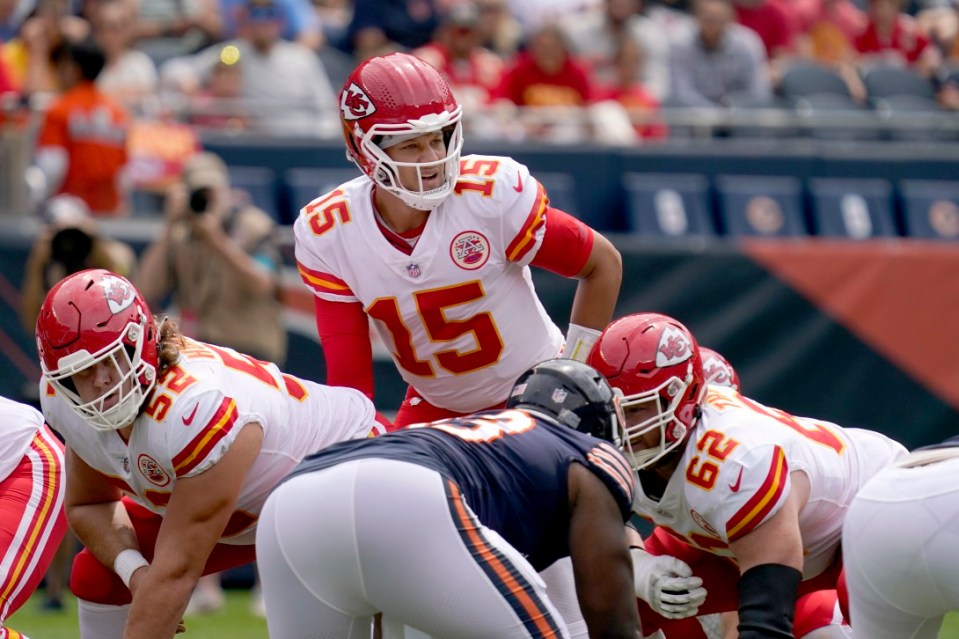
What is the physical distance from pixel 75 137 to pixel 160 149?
0.53 m

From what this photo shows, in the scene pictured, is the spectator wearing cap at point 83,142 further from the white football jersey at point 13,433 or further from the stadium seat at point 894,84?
the stadium seat at point 894,84

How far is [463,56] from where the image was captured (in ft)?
35.8

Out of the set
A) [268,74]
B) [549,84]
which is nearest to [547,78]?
[549,84]

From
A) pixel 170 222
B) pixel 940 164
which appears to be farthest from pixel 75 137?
pixel 940 164

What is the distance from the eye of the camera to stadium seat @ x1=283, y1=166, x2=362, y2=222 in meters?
9.12

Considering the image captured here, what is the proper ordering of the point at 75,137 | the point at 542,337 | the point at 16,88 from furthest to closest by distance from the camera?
1. the point at 16,88
2. the point at 75,137
3. the point at 542,337

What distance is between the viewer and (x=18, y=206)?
8.74 meters

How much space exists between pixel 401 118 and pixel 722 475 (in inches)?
54.8

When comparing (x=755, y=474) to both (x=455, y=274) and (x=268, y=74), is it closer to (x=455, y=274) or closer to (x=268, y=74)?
(x=455, y=274)

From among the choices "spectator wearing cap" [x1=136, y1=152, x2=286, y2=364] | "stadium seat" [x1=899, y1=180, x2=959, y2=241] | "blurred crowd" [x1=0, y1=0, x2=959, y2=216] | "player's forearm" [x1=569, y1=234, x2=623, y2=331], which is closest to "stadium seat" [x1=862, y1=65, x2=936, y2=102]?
"blurred crowd" [x1=0, y1=0, x2=959, y2=216]

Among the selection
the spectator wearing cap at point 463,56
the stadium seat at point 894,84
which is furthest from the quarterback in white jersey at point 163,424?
the stadium seat at point 894,84

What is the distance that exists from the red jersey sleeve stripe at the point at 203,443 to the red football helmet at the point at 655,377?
3.38ft

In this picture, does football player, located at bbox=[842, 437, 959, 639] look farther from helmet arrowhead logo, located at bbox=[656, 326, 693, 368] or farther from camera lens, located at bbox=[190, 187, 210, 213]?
camera lens, located at bbox=[190, 187, 210, 213]

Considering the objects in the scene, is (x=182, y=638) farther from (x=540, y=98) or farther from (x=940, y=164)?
(x=940, y=164)
